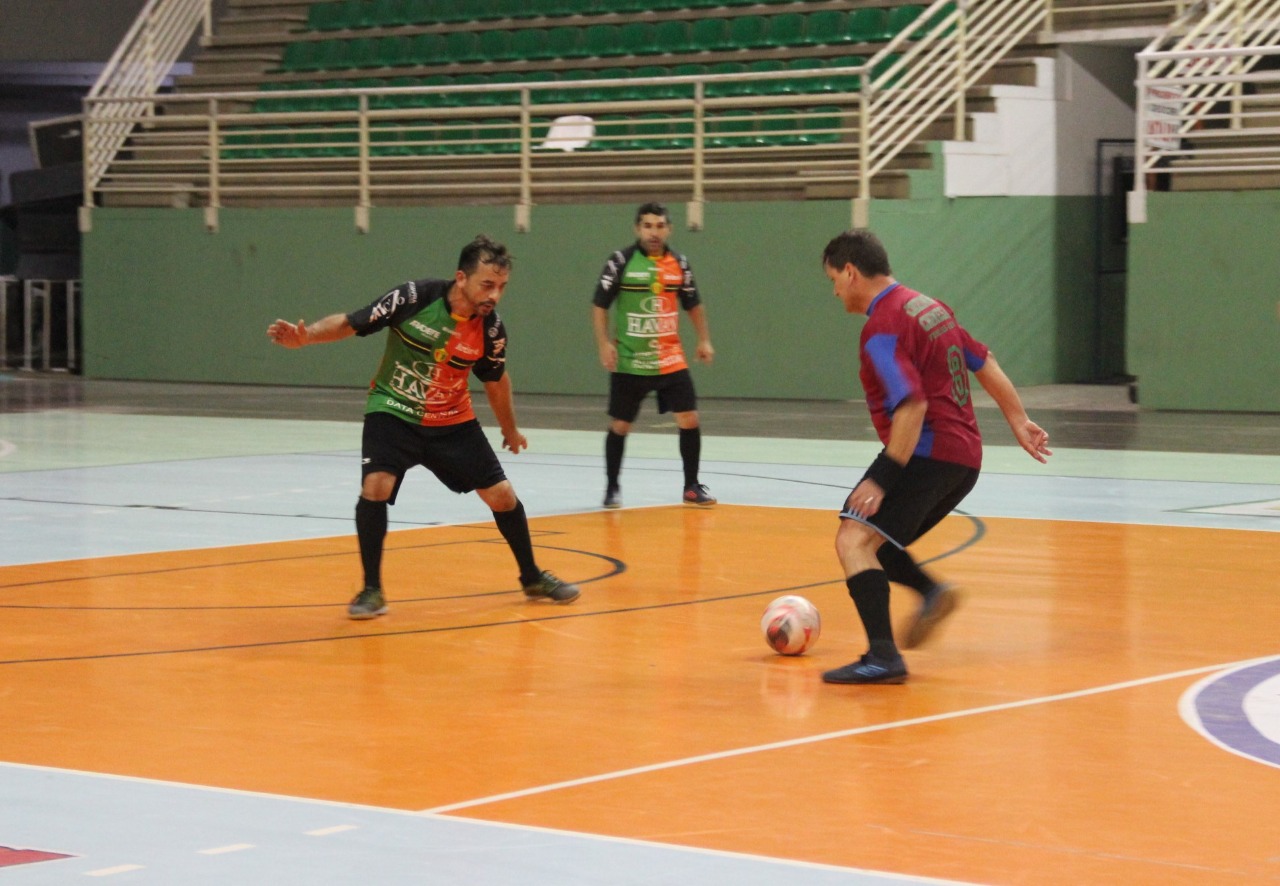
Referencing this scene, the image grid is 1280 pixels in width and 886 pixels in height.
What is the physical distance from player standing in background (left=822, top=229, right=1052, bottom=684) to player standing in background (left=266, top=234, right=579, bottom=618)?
196 cm

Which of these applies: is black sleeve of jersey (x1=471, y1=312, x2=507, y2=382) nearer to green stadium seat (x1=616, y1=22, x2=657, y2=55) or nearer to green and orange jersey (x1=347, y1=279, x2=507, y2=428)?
green and orange jersey (x1=347, y1=279, x2=507, y2=428)

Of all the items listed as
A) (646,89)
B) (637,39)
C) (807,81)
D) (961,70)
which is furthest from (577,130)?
(961,70)

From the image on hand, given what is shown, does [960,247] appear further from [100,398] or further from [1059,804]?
[1059,804]

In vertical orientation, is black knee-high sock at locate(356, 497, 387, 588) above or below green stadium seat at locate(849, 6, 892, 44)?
below

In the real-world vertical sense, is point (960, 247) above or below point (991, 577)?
above

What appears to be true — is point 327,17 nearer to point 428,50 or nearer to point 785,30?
point 428,50

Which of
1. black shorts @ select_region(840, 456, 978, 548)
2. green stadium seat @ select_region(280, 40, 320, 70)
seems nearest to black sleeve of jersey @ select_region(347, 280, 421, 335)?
black shorts @ select_region(840, 456, 978, 548)

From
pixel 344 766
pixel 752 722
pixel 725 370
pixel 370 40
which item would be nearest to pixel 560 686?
pixel 752 722

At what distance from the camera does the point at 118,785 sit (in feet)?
19.2

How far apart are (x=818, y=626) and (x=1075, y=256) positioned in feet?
58.2

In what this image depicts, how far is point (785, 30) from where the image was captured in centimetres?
2556

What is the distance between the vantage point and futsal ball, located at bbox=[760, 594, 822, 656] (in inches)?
313

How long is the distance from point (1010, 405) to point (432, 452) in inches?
107

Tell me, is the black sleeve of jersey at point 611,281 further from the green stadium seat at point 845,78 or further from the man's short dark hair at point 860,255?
the green stadium seat at point 845,78
